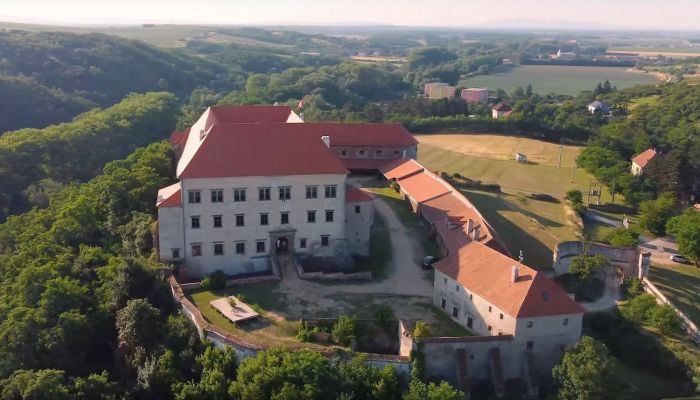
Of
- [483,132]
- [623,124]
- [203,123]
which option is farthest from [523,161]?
[203,123]

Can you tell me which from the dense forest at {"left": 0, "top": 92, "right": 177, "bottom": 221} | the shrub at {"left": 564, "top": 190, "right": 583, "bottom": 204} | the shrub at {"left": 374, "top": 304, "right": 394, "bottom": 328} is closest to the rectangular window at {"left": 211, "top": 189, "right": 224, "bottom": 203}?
the shrub at {"left": 374, "top": 304, "right": 394, "bottom": 328}

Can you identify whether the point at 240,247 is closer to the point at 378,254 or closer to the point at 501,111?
the point at 378,254

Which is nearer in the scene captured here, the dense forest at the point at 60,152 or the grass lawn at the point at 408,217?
the grass lawn at the point at 408,217

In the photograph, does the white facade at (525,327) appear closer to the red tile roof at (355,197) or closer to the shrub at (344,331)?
the shrub at (344,331)

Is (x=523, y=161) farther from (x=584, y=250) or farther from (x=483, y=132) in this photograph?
(x=584, y=250)

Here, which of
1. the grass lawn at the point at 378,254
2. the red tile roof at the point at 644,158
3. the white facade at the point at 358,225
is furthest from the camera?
the red tile roof at the point at 644,158

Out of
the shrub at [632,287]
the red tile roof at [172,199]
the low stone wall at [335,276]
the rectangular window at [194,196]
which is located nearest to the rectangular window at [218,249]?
the rectangular window at [194,196]

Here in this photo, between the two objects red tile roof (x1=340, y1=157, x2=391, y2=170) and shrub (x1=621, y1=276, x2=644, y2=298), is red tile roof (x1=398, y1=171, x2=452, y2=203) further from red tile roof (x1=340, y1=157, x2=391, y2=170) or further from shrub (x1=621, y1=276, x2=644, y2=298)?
shrub (x1=621, y1=276, x2=644, y2=298)
